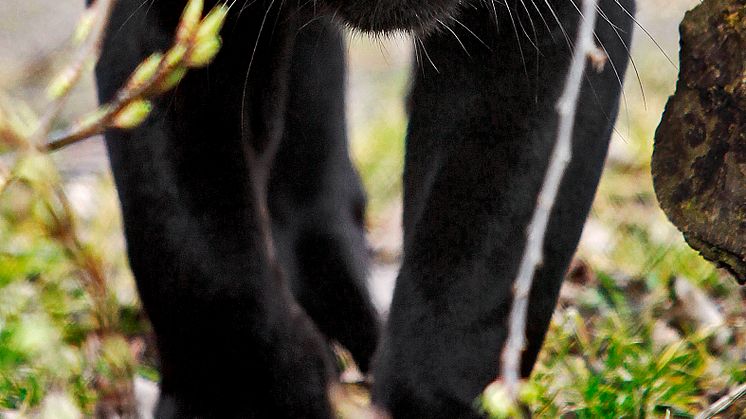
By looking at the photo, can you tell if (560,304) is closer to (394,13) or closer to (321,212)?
(321,212)

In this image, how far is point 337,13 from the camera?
5.50ft

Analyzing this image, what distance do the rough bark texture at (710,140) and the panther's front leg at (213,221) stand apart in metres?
0.65

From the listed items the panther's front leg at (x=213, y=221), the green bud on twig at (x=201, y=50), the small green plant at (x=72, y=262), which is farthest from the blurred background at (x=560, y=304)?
the green bud on twig at (x=201, y=50)

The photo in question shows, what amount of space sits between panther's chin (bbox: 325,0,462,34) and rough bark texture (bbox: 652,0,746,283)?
46cm

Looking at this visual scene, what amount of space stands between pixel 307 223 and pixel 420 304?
30.1 inches

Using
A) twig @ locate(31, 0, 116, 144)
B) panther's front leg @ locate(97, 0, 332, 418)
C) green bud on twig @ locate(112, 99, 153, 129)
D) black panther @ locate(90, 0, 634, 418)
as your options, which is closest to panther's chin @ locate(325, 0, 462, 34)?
black panther @ locate(90, 0, 634, 418)

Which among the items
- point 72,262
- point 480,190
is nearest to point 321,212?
point 480,190

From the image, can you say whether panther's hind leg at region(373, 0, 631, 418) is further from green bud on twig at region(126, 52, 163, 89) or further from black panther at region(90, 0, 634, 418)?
green bud on twig at region(126, 52, 163, 89)

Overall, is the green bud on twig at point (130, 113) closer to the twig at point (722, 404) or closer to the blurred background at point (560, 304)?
the blurred background at point (560, 304)

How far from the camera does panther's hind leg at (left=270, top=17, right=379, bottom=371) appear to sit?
2439mm

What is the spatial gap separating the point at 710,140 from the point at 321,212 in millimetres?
961

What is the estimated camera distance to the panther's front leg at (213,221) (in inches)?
69.6

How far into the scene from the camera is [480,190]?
5.69 feet

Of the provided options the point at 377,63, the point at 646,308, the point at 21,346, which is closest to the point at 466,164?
the point at 21,346
